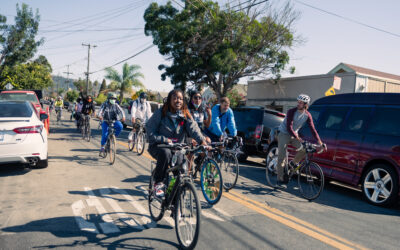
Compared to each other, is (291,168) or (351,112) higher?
(351,112)

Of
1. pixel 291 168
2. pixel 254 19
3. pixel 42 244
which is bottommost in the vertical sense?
pixel 42 244

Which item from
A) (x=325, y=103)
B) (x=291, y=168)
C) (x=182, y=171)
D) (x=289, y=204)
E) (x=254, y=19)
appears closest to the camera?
(x=182, y=171)

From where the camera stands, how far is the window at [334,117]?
6887mm

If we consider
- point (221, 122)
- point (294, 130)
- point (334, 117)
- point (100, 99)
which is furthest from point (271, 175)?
point (100, 99)

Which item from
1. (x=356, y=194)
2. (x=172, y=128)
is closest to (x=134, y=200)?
(x=172, y=128)

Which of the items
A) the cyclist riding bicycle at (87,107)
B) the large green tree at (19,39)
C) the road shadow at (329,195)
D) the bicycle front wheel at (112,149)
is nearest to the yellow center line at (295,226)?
the road shadow at (329,195)

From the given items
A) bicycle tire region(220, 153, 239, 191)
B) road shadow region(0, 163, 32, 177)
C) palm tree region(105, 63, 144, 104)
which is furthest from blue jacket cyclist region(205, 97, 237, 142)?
palm tree region(105, 63, 144, 104)

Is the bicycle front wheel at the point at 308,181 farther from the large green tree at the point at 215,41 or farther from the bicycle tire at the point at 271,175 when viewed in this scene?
the large green tree at the point at 215,41

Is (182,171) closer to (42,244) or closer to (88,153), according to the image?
(42,244)

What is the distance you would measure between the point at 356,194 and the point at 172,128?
16.1 ft

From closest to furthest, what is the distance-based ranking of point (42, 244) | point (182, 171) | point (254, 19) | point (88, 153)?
point (42, 244) → point (182, 171) → point (88, 153) → point (254, 19)

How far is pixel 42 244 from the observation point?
3.45 m

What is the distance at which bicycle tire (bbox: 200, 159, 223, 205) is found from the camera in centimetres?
503

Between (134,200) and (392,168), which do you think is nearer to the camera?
(134,200)
